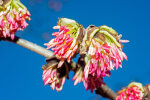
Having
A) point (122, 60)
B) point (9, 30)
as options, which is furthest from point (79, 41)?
point (9, 30)

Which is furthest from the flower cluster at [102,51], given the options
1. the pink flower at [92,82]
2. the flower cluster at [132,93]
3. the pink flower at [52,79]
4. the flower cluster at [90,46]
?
the flower cluster at [132,93]

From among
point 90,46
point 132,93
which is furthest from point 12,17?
point 132,93

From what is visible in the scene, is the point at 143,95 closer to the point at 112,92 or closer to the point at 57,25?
the point at 112,92

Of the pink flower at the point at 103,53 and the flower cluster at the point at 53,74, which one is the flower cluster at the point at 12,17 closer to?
the flower cluster at the point at 53,74

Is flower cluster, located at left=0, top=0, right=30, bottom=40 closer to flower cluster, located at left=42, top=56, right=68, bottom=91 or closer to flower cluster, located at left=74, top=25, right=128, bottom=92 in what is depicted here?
flower cluster, located at left=42, top=56, right=68, bottom=91

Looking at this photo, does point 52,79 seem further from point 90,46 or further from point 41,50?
point 90,46

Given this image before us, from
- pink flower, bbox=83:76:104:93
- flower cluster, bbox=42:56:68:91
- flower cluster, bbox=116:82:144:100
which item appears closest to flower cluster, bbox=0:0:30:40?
flower cluster, bbox=42:56:68:91
